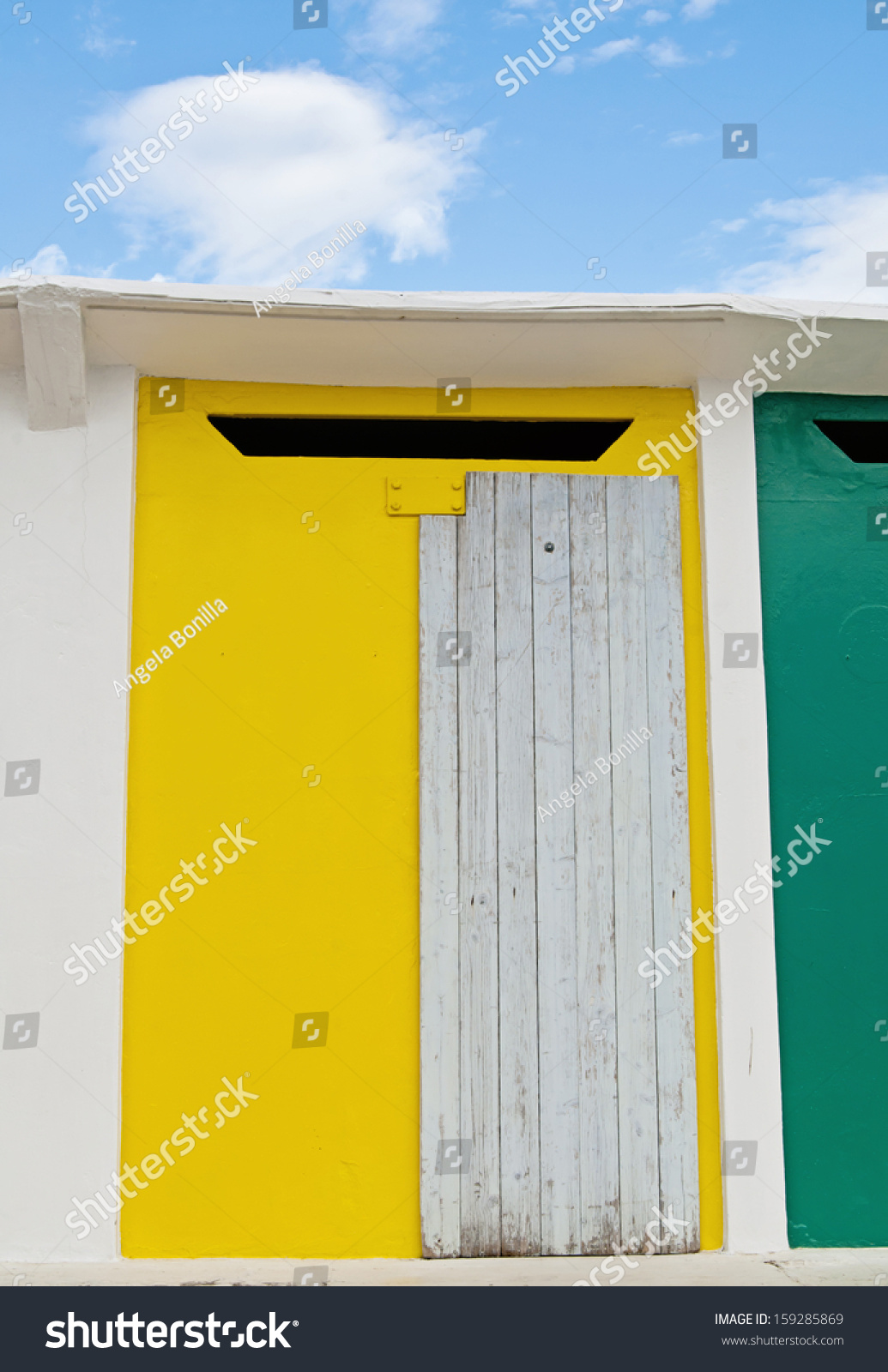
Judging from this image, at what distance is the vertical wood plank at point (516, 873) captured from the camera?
12.0ft

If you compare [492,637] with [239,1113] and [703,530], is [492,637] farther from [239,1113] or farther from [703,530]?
[239,1113]

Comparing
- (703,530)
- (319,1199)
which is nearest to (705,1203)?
(319,1199)

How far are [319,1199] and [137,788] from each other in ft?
5.00

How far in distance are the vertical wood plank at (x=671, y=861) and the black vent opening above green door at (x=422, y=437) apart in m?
0.49

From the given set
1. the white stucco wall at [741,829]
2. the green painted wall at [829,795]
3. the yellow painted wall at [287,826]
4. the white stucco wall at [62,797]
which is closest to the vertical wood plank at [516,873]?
the yellow painted wall at [287,826]

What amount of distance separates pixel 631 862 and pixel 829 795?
79cm

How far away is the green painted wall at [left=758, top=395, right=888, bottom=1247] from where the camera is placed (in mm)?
3781

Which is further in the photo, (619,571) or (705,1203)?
(619,571)

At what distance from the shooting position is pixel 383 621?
156 inches

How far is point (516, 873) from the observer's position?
3.83 meters

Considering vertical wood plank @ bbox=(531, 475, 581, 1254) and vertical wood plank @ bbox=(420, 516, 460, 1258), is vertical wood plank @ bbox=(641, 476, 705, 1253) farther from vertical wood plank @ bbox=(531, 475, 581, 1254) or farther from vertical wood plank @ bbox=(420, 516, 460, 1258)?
vertical wood plank @ bbox=(420, 516, 460, 1258)

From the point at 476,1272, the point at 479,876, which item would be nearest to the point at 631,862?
the point at 479,876

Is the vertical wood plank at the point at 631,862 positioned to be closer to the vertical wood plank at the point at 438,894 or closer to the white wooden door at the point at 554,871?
the white wooden door at the point at 554,871

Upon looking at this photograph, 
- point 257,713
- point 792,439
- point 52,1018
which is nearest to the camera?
point 52,1018
